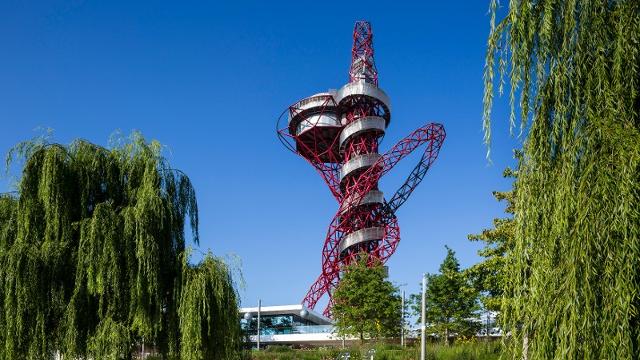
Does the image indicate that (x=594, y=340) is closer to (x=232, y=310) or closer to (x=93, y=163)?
(x=232, y=310)

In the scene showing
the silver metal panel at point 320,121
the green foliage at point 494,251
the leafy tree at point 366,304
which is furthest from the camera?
the silver metal panel at point 320,121

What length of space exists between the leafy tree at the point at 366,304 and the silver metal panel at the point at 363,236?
9158mm

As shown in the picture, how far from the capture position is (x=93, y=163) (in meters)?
16.7

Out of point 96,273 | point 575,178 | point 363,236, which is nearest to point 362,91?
point 363,236

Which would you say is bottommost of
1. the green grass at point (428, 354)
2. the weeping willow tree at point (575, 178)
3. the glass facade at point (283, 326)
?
the glass facade at point (283, 326)

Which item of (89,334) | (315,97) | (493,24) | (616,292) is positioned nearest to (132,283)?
(89,334)

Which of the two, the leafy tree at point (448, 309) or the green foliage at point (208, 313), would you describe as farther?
the leafy tree at point (448, 309)

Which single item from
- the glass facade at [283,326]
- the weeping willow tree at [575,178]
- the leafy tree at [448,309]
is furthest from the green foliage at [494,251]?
the glass facade at [283,326]

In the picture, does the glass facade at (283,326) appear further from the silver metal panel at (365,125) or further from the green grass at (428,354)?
the green grass at (428,354)

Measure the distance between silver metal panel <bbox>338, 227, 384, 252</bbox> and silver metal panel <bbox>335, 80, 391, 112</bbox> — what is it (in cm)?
1128

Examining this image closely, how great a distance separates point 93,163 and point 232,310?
5294mm

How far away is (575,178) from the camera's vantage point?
22.8ft

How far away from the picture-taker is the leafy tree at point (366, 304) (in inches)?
1428

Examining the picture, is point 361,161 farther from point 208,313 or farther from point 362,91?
point 208,313
